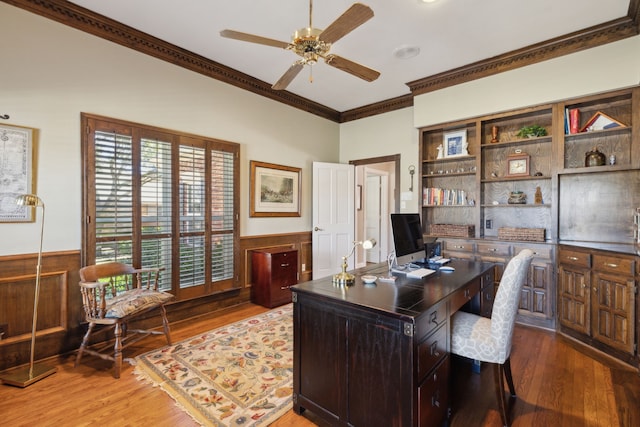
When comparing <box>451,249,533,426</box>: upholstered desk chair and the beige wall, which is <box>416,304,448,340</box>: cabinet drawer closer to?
<box>451,249,533,426</box>: upholstered desk chair

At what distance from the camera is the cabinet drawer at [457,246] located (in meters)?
3.77

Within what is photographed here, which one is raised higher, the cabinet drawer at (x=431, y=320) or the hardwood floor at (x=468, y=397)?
the cabinet drawer at (x=431, y=320)

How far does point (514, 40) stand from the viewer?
3203 millimetres

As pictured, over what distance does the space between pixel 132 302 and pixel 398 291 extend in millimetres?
2152

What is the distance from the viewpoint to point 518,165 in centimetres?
372

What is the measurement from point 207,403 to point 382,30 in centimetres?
350

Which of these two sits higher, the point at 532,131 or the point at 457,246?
the point at 532,131

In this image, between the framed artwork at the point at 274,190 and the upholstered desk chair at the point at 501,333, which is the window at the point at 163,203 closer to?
the framed artwork at the point at 274,190

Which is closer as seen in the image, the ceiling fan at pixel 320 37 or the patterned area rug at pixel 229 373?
the ceiling fan at pixel 320 37

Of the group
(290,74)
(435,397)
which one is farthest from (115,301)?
(435,397)

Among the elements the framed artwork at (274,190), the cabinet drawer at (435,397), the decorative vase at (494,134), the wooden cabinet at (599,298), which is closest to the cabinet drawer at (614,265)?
the wooden cabinet at (599,298)

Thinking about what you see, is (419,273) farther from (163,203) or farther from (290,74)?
(163,203)

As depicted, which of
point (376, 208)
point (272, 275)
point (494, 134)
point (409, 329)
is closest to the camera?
point (409, 329)

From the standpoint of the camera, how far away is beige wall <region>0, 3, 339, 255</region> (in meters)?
2.46
